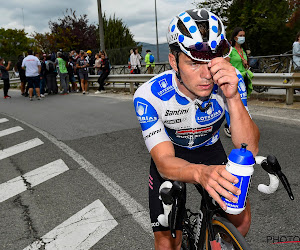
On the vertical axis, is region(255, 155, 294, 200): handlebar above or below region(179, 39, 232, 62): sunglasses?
below

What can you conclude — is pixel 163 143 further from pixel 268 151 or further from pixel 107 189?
pixel 268 151

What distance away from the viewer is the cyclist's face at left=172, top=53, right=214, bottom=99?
6.39 feet

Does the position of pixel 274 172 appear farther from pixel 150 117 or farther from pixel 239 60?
pixel 239 60

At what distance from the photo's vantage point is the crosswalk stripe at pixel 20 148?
6645 mm

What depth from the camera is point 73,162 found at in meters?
5.81

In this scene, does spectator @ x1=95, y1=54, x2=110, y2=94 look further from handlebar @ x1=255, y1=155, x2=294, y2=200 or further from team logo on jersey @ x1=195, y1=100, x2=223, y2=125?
handlebar @ x1=255, y1=155, x2=294, y2=200

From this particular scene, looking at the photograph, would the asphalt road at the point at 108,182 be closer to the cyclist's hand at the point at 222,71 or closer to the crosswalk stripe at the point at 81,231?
the crosswalk stripe at the point at 81,231

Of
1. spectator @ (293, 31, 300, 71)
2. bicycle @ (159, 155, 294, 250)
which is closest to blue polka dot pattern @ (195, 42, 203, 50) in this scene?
bicycle @ (159, 155, 294, 250)

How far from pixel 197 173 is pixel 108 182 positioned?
3.39 meters

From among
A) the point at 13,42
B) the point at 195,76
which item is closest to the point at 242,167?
the point at 195,76

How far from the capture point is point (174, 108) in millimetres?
2217

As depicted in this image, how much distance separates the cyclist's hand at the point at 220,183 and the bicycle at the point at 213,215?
0.51 ft

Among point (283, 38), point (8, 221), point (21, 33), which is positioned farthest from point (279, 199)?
point (21, 33)

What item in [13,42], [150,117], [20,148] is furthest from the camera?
[13,42]
